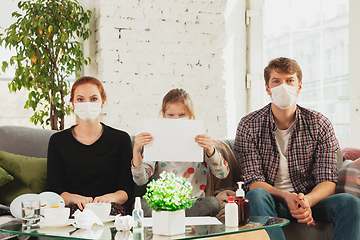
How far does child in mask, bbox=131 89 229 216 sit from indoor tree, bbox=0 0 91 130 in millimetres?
1371

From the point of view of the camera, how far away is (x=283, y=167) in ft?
6.98

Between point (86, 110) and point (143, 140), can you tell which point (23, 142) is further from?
point (143, 140)

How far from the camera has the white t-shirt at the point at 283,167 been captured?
212 cm

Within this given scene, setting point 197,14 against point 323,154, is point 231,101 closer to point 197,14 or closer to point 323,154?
point 197,14

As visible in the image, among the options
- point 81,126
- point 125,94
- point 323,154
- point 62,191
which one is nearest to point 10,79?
point 125,94

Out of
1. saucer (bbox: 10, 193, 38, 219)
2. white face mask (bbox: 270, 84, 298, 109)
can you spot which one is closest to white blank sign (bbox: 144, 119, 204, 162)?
white face mask (bbox: 270, 84, 298, 109)

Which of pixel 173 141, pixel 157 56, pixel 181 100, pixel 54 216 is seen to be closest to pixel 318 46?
pixel 157 56

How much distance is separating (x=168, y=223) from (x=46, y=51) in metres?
2.29

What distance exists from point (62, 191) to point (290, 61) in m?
1.40

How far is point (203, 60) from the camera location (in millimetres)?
3414

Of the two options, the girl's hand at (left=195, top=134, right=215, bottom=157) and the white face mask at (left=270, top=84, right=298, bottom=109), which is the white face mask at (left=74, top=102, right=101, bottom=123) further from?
the white face mask at (left=270, top=84, right=298, bottom=109)

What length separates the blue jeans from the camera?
1.71 metres

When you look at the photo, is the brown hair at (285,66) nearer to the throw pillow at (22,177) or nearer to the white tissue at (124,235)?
the white tissue at (124,235)

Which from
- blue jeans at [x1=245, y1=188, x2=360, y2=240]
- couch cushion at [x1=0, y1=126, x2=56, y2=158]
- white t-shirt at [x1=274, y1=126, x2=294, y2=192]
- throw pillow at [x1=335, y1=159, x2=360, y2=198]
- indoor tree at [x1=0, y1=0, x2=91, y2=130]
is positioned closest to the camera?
blue jeans at [x1=245, y1=188, x2=360, y2=240]
